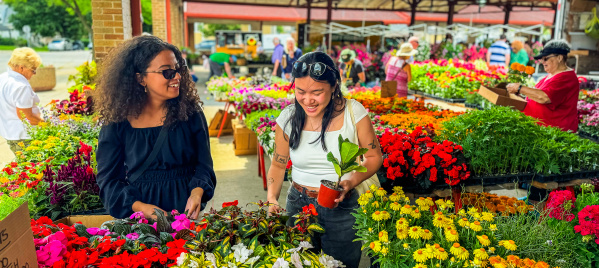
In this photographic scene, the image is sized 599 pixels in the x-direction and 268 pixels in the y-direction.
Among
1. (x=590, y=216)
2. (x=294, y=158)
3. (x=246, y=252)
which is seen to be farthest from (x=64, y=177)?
(x=590, y=216)

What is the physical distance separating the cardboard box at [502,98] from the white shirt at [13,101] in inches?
168

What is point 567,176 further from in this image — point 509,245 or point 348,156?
point 348,156

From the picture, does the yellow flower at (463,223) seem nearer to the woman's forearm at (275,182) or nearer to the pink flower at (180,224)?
the woman's forearm at (275,182)

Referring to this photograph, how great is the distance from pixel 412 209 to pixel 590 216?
758mm

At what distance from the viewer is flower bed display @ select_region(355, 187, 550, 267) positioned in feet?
4.72

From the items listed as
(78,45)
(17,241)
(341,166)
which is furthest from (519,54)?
(78,45)

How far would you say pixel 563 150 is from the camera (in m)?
3.29

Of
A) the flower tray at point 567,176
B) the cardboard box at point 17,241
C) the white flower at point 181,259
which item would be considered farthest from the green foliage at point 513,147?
the cardboard box at point 17,241

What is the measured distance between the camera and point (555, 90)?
3.84 meters

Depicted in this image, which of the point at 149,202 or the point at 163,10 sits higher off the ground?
the point at 163,10

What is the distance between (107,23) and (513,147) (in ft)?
15.3

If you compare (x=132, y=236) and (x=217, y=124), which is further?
(x=217, y=124)

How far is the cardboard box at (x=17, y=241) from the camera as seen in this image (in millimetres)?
1203

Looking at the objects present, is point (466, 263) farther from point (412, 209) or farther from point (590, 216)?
point (590, 216)
